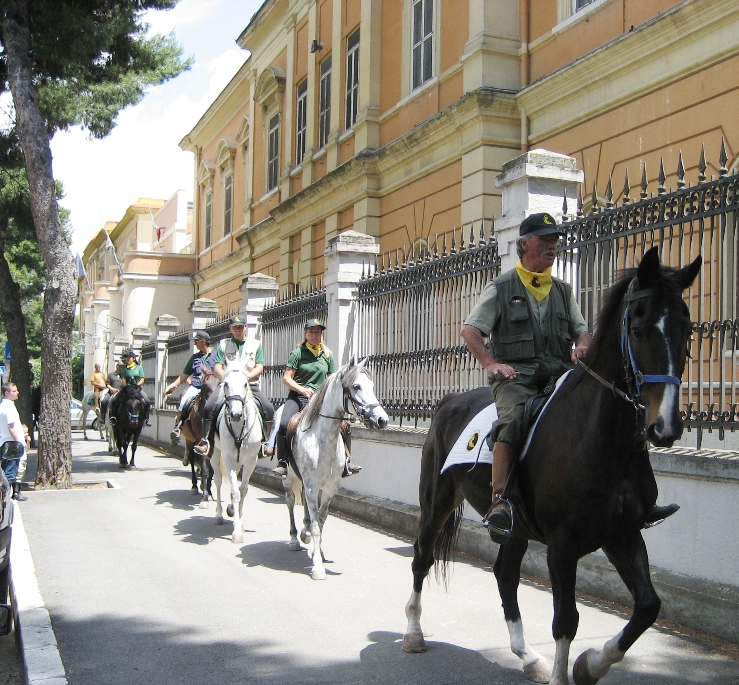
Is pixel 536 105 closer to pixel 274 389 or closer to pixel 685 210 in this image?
pixel 274 389

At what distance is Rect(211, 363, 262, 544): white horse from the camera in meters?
10.2

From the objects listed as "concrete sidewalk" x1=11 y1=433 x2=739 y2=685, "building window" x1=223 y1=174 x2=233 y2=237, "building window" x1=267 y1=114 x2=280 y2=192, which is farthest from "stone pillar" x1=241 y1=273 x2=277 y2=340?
"building window" x1=223 y1=174 x2=233 y2=237

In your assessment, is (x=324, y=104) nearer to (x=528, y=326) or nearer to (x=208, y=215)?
(x=208, y=215)

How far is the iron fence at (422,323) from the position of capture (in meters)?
9.65

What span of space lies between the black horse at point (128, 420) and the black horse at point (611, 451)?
46.5 ft

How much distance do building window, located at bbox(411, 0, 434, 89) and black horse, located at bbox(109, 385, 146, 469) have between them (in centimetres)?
923

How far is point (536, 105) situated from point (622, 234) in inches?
376

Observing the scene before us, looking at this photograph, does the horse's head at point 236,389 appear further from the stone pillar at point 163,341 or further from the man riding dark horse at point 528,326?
the stone pillar at point 163,341

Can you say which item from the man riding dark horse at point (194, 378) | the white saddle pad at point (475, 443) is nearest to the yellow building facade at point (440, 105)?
the man riding dark horse at point (194, 378)

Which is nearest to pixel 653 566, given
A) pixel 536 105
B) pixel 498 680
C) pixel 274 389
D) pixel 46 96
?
pixel 498 680

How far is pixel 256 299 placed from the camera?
54.5 feet

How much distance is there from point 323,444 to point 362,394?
2.56ft

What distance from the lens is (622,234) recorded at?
7.43 m

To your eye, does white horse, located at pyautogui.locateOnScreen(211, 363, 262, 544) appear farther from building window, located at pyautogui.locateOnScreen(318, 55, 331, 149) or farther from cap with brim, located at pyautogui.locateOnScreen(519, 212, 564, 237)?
building window, located at pyautogui.locateOnScreen(318, 55, 331, 149)
